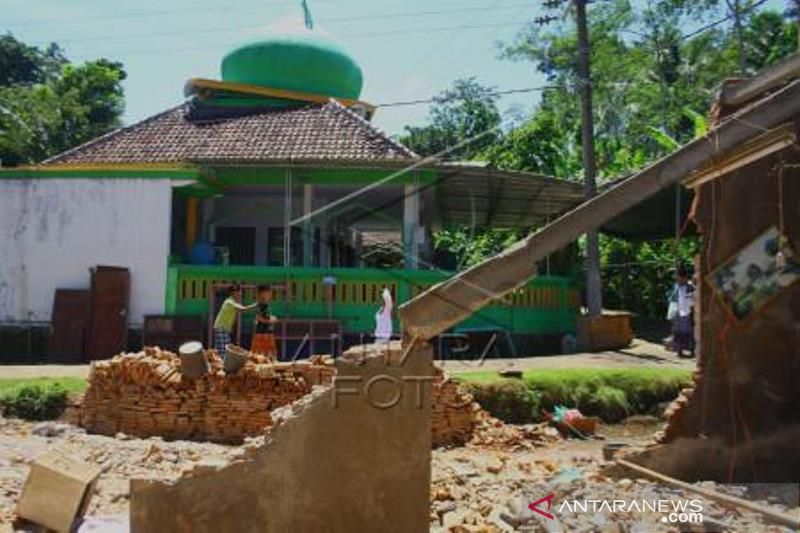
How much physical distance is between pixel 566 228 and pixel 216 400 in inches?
289

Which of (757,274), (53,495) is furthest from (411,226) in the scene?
(53,495)

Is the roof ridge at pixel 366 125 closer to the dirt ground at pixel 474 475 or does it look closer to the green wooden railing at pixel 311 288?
the green wooden railing at pixel 311 288

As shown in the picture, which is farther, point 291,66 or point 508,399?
point 291,66

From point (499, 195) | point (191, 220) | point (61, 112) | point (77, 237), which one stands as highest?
point (61, 112)

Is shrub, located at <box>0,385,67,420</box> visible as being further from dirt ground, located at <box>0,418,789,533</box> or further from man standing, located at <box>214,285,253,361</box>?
man standing, located at <box>214,285,253,361</box>

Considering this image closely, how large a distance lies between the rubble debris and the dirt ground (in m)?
0.39

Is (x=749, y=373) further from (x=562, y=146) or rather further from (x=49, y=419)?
(x=562, y=146)

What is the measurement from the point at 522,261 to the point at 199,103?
17.7m

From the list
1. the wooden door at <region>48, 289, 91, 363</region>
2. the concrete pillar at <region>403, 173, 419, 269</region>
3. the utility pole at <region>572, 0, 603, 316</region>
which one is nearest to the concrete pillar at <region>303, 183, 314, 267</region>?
the concrete pillar at <region>403, 173, 419, 269</region>

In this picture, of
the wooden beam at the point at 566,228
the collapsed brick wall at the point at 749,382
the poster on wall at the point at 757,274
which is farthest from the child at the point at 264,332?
the wooden beam at the point at 566,228

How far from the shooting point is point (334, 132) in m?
19.7

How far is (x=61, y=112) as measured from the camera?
34.7 m

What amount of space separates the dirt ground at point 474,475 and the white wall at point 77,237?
5543mm

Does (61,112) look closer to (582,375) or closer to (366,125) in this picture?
(366,125)
